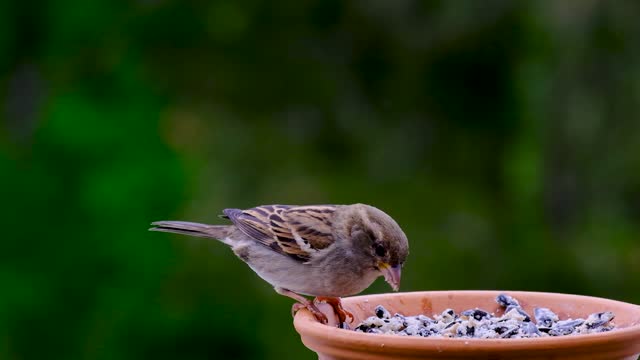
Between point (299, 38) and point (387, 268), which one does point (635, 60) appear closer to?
point (299, 38)

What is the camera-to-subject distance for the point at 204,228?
3938 millimetres

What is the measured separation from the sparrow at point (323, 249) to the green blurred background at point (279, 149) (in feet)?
7.63

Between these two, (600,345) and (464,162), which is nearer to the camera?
(600,345)

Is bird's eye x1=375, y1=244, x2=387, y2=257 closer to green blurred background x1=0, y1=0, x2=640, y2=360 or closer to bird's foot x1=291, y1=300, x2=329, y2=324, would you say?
bird's foot x1=291, y1=300, x2=329, y2=324

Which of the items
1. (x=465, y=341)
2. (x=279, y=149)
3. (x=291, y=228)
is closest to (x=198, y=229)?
(x=291, y=228)

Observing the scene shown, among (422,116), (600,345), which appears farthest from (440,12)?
(600,345)

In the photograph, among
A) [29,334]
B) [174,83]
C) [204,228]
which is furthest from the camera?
[174,83]

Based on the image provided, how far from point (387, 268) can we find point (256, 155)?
299cm

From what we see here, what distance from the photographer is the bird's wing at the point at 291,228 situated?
3.45 metres

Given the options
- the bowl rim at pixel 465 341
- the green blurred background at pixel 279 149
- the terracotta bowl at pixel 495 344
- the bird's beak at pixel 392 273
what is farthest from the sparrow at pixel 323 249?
the green blurred background at pixel 279 149

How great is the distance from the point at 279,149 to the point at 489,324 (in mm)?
3510

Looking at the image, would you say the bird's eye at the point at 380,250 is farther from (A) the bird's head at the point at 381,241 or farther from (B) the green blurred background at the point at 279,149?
(B) the green blurred background at the point at 279,149

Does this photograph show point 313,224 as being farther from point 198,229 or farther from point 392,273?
point 198,229

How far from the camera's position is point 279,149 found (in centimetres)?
619
